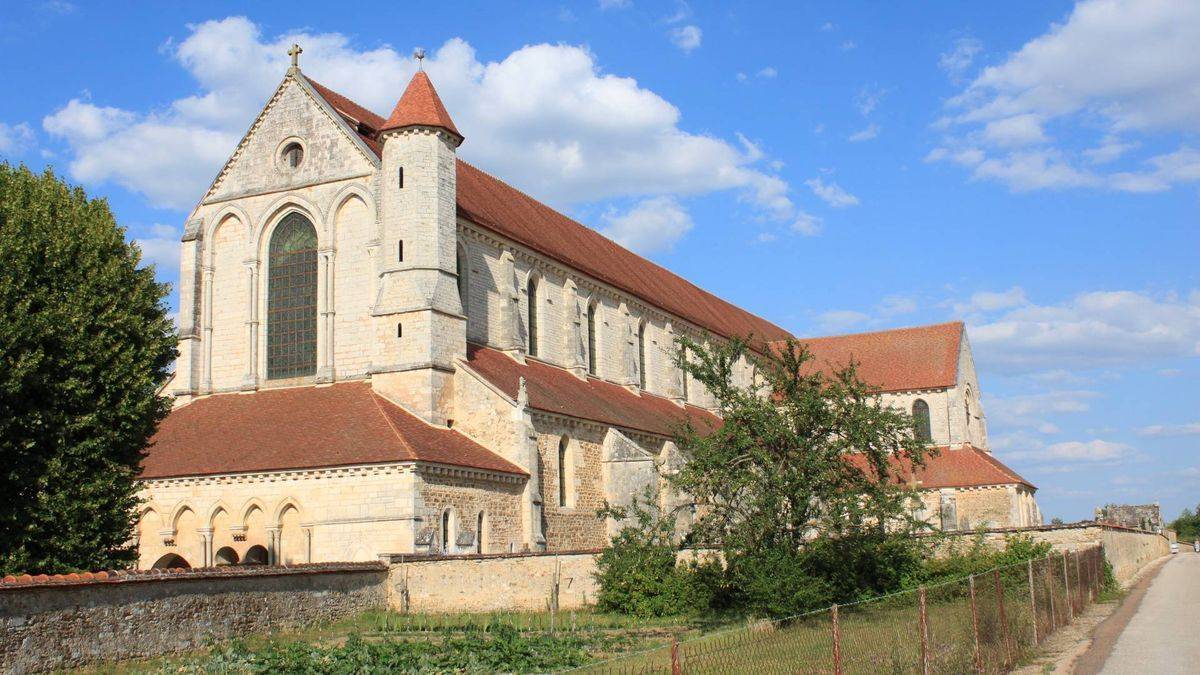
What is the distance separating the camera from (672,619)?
2388 centimetres

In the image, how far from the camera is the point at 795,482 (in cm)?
1989

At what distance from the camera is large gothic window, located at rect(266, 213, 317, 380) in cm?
3428

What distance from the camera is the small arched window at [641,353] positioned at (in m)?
46.6

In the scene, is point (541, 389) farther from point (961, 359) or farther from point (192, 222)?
point (961, 359)

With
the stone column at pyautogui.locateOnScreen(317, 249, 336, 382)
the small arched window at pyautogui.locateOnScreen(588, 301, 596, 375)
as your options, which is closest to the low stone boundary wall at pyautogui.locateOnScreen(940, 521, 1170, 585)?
the small arched window at pyautogui.locateOnScreen(588, 301, 596, 375)

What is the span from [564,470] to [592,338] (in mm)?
9643

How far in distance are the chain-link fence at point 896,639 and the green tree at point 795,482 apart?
2.05 m

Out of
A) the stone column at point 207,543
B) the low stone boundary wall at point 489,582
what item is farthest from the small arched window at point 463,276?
the low stone boundary wall at point 489,582

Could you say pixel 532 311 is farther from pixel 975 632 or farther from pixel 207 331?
pixel 975 632

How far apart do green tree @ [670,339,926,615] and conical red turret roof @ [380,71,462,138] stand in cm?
1536

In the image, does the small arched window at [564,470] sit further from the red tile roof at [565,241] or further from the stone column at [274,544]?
the stone column at [274,544]

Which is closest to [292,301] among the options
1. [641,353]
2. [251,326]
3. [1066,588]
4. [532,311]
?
[251,326]

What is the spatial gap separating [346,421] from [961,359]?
3686cm

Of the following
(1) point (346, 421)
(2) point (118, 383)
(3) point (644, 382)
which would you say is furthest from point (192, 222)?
(3) point (644, 382)
